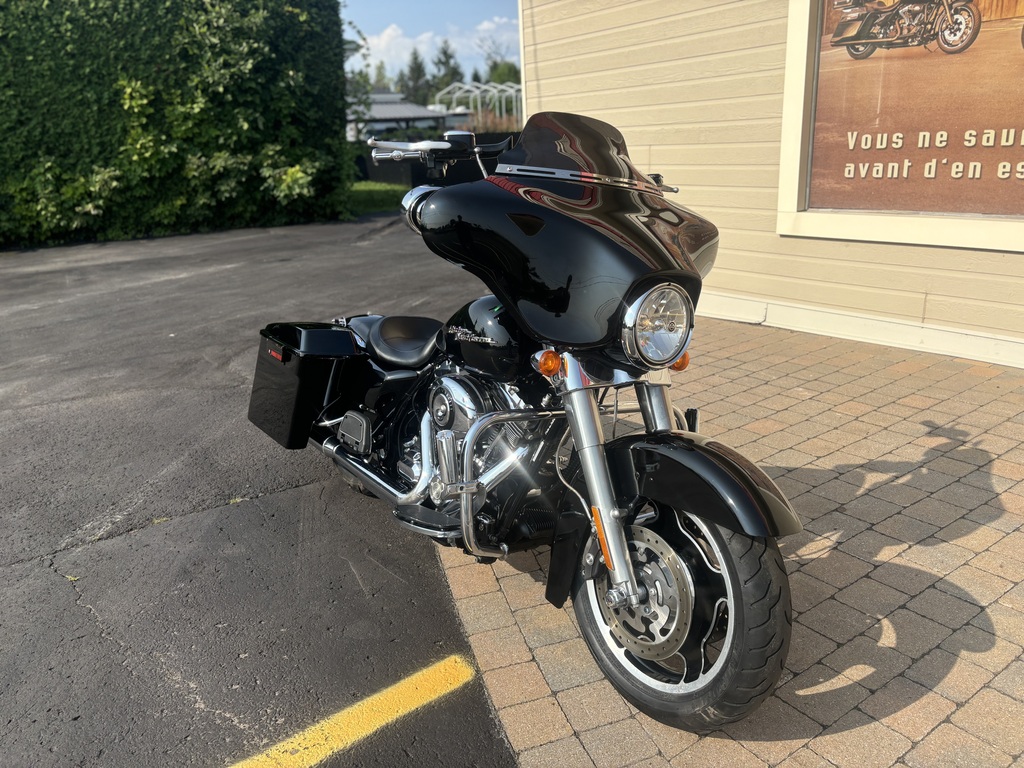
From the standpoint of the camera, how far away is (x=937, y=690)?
8.89 ft

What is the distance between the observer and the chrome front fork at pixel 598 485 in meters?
2.53

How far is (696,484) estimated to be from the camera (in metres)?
2.37

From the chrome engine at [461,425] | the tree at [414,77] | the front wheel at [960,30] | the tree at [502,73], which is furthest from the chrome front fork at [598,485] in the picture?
the tree at [414,77]

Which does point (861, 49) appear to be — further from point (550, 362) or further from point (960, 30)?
point (550, 362)

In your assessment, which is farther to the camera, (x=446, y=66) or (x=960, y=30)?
(x=446, y=66)

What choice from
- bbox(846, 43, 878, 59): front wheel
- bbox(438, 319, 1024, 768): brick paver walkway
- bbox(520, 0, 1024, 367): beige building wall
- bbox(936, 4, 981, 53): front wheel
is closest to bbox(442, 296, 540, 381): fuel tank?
bbox(438, 319, 1024, 768): brick paver walkway

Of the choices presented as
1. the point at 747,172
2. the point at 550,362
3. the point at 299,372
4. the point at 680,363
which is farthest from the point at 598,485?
the point at 747,172

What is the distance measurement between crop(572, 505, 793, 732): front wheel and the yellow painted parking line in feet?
1.80

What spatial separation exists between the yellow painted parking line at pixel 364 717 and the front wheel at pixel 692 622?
1.80 ft

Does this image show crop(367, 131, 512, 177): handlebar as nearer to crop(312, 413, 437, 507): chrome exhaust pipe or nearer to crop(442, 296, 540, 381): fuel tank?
crop(442, 296, 540, 381): fuel tank

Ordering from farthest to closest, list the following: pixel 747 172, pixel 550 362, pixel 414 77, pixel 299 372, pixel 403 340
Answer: pixel 414 77, pixel 747 172, pixel 299 372, pixel 403 340, pixel 550 362

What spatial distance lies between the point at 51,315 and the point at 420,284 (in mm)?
4168

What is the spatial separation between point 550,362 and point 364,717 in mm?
1371

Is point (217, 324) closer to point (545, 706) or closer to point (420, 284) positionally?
point (420, 284)
